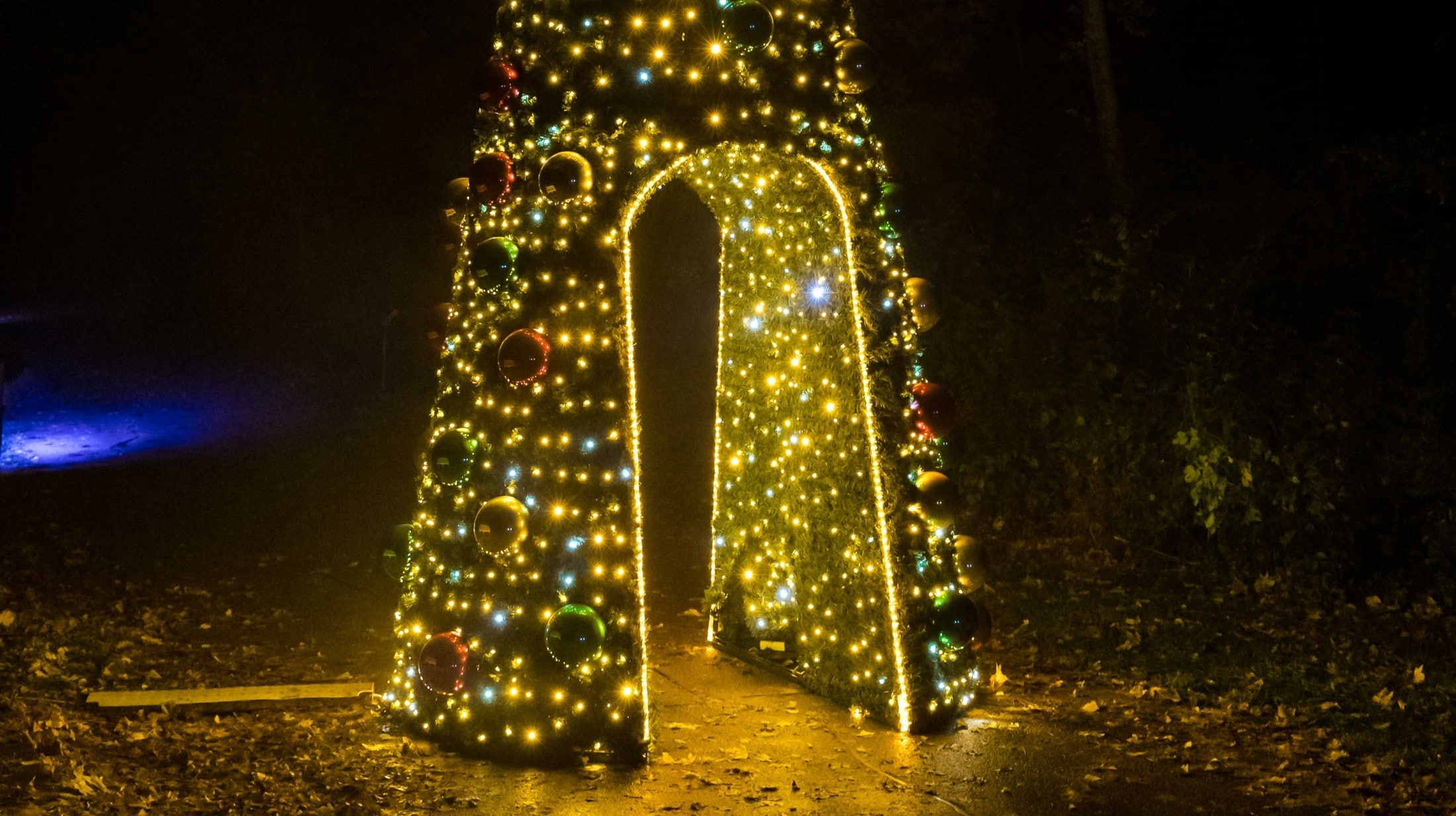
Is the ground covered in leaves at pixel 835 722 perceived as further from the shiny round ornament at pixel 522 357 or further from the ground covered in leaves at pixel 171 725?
the shiny round ornament at pixel 522 357

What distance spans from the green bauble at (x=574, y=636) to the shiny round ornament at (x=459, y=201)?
2.00 meters

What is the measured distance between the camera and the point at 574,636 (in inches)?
200

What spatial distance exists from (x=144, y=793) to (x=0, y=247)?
115 ft

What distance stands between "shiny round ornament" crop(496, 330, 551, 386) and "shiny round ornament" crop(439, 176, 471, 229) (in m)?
0.89

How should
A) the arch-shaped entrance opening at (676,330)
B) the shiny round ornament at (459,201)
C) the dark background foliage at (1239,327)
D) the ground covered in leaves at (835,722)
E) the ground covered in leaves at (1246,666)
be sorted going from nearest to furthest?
the ground covered in leaves at (835,722) → the ground covered in leaves at (1246,666) → the shiny round ornament at (459,201) → the dark background foliage at (1239,327) → the arch-shaped entrance opening at (676,330)

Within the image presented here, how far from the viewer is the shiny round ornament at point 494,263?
5188mm

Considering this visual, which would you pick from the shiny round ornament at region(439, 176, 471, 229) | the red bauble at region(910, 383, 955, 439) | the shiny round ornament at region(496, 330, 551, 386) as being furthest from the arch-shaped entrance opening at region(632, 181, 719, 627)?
the shiny round ornament at region(496, 330, 551, 386)

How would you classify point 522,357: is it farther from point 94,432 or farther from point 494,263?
point 94,432

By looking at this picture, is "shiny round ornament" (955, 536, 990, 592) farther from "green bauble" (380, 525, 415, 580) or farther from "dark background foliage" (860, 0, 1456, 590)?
"dark background foliage" (860, 0, 1456, 590)

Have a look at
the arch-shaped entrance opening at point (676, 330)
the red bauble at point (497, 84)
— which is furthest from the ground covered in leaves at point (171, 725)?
the arch-shaped entrance opening at point (676, 330)

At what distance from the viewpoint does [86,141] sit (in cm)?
3150

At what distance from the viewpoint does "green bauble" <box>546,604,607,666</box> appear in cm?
507

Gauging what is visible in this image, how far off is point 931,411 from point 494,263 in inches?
90.3

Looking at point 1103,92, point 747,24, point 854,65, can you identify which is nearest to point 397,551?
point 747,24
